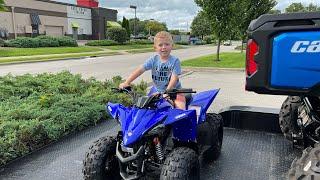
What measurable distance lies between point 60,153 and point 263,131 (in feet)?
9.61

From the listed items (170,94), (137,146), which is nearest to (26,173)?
(137,146)

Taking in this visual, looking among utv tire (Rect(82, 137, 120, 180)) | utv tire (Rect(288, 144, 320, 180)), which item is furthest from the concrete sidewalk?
utv tire (Rect(288, 144, 320, 180))

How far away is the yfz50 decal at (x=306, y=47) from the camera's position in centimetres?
207

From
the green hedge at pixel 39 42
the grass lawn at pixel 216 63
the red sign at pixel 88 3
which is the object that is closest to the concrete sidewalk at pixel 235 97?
the grass lawn at pixel 216 63

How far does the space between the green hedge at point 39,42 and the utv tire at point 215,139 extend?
35.7 m

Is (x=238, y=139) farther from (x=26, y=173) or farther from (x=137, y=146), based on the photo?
(x=26, y=173)

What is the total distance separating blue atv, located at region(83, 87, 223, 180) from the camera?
10.3 feet

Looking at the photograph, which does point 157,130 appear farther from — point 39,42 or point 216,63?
point 39,42

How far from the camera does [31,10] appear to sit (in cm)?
5497

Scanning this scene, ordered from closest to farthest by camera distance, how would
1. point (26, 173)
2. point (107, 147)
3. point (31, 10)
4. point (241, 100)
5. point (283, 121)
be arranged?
point (107, 147), point (26, 173), point (283, 121), point (241, 100), point (31, 10)

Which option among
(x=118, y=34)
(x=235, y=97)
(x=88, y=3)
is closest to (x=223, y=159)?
(x=235, y=97)

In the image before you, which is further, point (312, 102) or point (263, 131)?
point (263, 131)

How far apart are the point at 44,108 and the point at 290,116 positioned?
3893 millimetres

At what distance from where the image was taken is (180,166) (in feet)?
10.2
